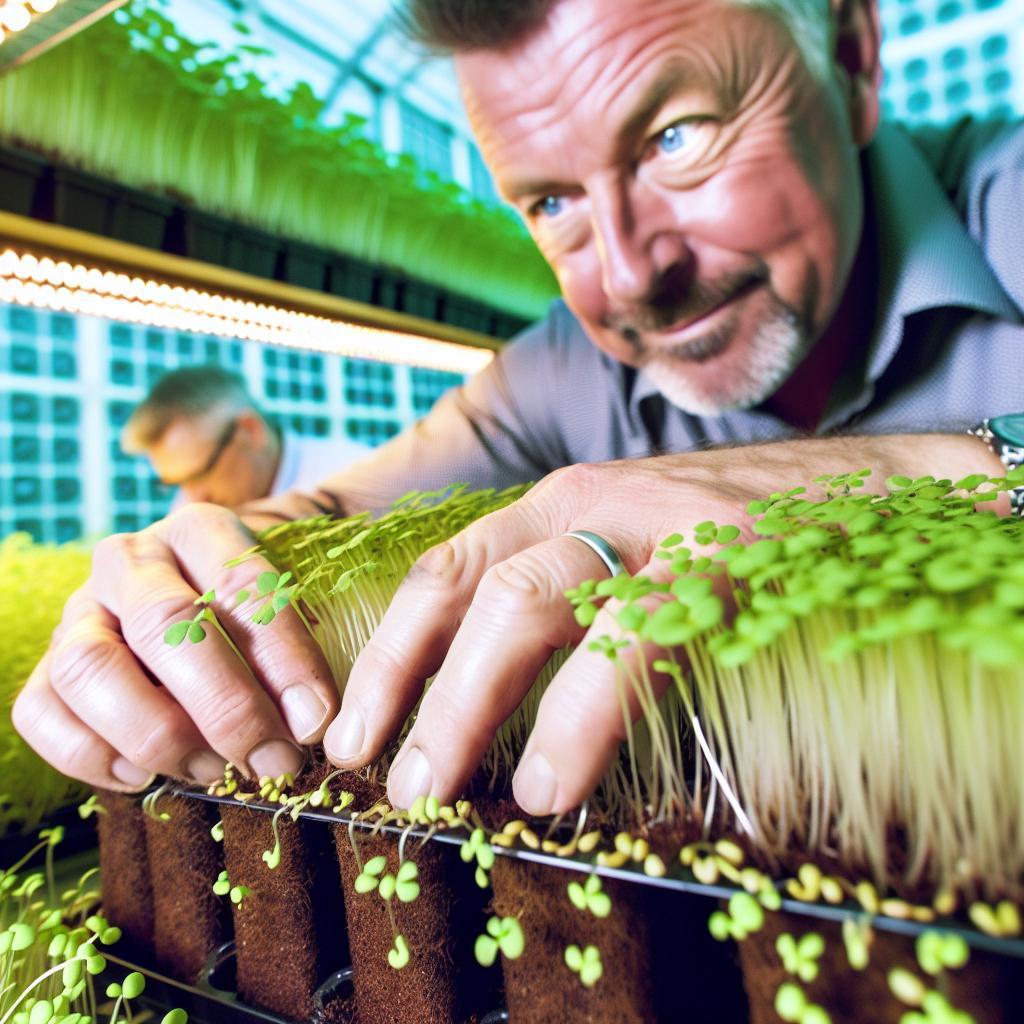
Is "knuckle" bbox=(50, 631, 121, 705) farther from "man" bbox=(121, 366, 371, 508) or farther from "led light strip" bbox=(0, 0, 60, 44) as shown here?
"man" bbox=(121, 366, 371, 508)

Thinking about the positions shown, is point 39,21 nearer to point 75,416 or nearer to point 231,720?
point 231,720

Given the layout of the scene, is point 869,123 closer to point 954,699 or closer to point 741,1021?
point 954,699

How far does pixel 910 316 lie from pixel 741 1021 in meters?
1.25

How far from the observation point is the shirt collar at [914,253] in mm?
1205

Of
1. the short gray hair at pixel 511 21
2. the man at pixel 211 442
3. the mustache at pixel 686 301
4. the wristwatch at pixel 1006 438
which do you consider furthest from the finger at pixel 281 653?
the man at pixel 211 442

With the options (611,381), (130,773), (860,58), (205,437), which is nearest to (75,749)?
(130,773)

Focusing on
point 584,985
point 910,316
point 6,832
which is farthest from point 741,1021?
point 910,316

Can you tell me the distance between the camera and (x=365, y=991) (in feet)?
1.78

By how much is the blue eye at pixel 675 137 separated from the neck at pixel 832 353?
52 cm

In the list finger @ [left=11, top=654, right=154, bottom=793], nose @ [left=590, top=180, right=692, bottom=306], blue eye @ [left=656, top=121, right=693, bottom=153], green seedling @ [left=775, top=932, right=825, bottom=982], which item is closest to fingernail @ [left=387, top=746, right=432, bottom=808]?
green seedling @ [left=775, top=932, right=825, bottom=982]

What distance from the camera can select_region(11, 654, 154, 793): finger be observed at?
687 mm

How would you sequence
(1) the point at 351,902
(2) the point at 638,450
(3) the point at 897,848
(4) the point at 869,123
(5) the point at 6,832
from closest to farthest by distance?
(3) the point at 897,848 → (1) the point at 351,902 → (5) the point at 6,832 → (4) the point at 869,123 → (2) the point at 638,450

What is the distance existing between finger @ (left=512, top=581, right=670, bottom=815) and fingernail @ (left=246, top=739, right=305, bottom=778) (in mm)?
265

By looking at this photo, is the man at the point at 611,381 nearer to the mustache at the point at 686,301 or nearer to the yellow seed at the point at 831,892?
the mustache at the point at 686,301
